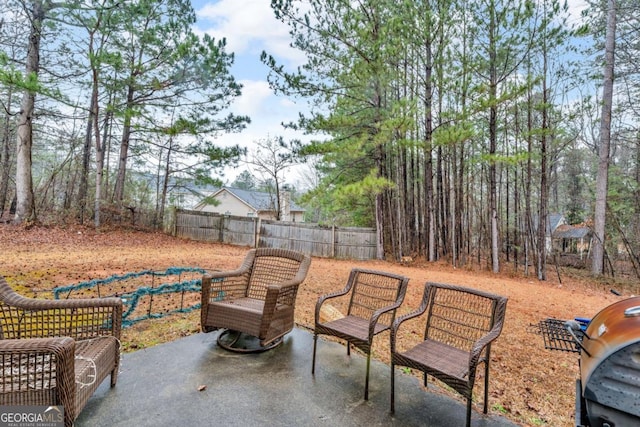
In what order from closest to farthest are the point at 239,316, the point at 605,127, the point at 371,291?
the point at 239,316 → the point at 371,291 → the point at 605,127

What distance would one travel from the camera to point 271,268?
9.80 ft

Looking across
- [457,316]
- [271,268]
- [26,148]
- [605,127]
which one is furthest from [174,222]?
[605,127]

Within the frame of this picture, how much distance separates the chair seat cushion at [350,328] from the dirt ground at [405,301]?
0.54m

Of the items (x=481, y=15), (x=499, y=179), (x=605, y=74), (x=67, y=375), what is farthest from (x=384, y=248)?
(x=67, y=375)

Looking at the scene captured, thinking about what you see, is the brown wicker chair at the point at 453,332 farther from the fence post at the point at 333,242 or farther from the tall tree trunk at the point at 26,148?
the tall tree trunk at the point at 26,148

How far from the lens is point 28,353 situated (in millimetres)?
1219

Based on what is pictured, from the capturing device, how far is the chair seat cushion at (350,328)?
2084 mm

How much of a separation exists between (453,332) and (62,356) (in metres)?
2.26

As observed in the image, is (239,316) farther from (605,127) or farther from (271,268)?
(605,127)

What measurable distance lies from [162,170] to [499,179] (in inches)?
521

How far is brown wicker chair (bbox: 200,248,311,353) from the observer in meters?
2.35

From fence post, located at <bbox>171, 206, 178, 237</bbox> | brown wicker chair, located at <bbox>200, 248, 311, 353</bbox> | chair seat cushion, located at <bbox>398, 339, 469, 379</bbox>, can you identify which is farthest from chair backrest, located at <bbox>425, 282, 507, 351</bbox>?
fence post, located at <bbox>171, 206, 178, 237</bbox>

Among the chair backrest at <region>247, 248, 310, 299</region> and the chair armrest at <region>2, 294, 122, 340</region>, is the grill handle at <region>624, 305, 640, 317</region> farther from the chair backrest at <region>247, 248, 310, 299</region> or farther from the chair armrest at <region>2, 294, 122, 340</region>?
the chair armrest at <region>2, 294, 122, 340</region>

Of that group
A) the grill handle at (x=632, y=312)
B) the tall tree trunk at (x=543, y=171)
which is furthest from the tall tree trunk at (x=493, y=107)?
the grill handle at (x=632, y=312)
